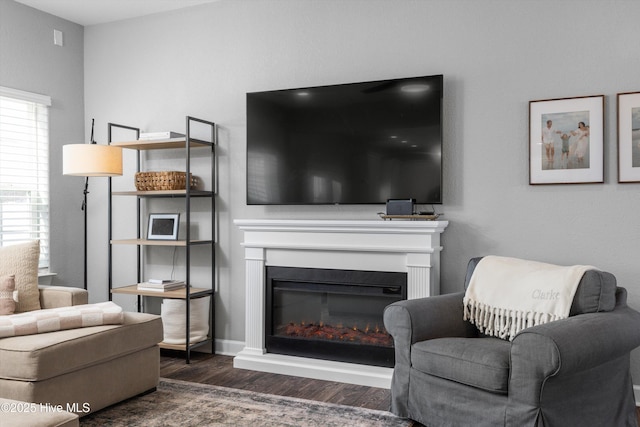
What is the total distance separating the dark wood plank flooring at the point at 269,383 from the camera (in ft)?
10.6

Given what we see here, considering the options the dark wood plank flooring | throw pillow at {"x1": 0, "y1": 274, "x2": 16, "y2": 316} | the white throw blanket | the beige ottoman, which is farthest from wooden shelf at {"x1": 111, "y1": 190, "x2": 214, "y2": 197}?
the beige ottoman

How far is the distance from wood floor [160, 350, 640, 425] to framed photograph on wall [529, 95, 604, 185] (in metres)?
1.39

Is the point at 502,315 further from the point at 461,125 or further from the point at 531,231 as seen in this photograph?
the point at 461,125

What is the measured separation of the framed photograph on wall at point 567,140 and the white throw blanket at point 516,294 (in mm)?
658

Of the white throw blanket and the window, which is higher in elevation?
the window

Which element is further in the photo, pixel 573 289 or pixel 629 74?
pixel 629 74

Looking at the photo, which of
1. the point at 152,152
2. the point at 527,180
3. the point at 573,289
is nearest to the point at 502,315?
the point at 573,289

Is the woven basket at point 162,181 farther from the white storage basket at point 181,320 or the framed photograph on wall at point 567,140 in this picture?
the framed photograph on wall at point 567,140

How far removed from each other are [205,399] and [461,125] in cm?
232

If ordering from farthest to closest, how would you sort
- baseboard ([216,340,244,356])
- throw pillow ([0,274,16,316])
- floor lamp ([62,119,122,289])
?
baseboard ([216,340,244,356]) < floor lamp ([62,119,122,289]) < throw pillow ([0,274,16,316])

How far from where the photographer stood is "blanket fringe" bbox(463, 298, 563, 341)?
9.09 ft

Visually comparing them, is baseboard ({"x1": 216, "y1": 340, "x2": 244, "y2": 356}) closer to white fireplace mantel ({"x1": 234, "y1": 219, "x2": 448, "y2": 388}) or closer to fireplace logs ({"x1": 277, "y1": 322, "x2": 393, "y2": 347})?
white fireplace mantel ({"x1": 234, "y1": 219, "x2": 448, "y2": 388})

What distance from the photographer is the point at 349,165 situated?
3.77 metres

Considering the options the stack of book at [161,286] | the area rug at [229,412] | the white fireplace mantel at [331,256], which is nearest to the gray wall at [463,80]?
the white fireplace mantel at [331,256]
